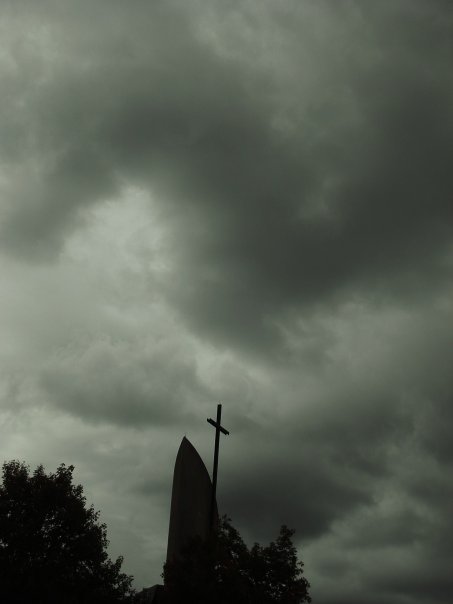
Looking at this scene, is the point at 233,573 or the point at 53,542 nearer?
the point at 233,573

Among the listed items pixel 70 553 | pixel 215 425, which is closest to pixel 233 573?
pixel 215 425

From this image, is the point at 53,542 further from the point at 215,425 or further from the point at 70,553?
the point at 215,425

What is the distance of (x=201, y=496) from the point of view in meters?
33.6

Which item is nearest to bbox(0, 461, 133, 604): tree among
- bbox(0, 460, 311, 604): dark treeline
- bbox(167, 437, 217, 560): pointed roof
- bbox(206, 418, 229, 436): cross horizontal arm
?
bbox(0, 460, 311, 604): dark treeline

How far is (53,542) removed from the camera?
120ft

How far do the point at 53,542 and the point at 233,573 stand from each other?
1561cm

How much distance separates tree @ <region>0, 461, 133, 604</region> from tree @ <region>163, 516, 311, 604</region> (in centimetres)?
1032

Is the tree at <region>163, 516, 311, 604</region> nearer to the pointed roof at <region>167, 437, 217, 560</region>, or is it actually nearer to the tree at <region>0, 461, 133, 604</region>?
the pointed roof at <region>167, 437, 217, 560</region>

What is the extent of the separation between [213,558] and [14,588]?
44.6ft

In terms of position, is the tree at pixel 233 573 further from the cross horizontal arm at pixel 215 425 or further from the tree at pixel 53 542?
the tree at pixel 53 542

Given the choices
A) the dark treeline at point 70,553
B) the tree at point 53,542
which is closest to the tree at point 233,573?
the dark treeline at point 70,553

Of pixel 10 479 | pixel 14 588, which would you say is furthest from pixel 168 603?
pixel 10 479

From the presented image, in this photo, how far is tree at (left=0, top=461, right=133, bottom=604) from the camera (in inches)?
1375

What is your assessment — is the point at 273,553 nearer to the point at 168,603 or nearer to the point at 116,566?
the point at 168,603
